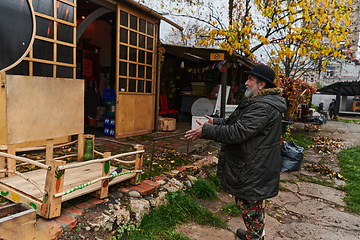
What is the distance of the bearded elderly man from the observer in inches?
86.0

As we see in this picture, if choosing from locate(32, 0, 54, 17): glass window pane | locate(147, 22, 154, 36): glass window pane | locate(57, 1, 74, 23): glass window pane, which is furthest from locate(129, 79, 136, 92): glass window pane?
locate(32, 0, 54, 17): glass window pane

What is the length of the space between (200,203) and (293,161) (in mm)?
3172

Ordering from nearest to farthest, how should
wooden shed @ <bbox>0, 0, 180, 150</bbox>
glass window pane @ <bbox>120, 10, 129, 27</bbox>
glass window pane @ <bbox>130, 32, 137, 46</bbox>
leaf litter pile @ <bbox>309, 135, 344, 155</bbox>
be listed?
wooden shed @ <bbox>0, 0, 180, 150</bbox> < glass window pane @ <bbox>120, 10, 129, 27</bbox> < glass window pane @ <bbox>130, 32, 137, 46</bbox> < leaf litter pile @ <bbox>309, 135, 344, 155</bbox>

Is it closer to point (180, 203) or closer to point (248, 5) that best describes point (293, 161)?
point (180, 203)

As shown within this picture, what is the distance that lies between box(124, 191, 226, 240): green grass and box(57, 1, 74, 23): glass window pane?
389 cm

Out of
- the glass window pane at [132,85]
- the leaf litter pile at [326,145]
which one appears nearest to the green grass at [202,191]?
the glass window pane at [132,85]

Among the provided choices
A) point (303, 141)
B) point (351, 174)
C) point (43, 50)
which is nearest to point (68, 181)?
point (43, 50)

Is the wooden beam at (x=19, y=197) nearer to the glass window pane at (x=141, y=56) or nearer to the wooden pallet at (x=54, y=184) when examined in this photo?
the wooden pallet at (x=54, y=184)

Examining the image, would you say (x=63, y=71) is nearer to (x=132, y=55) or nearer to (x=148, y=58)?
(x=132, y=55)

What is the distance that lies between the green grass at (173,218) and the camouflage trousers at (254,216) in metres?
0.77

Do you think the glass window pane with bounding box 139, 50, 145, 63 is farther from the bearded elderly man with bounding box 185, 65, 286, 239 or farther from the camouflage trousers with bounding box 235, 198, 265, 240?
the camouflage trousers with bounding box 235, 198, 265, 240

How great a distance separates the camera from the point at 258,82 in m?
2.40

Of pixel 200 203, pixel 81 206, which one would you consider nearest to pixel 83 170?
pixel 81 206

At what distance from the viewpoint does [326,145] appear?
8.75m
